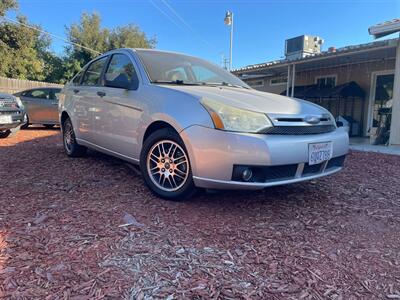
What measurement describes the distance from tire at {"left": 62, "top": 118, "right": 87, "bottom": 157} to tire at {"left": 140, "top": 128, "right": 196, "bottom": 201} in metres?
2.23

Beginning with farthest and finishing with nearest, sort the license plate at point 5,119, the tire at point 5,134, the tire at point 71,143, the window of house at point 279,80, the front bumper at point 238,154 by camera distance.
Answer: the window of house at point 279,80 → the tire at point 5,134 → the license plate at point 5,119 → the tire at point 71,143 → the front bumper at point 238,154

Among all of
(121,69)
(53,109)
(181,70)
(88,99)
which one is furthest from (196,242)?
(53,109)

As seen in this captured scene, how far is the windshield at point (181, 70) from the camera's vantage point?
362cm

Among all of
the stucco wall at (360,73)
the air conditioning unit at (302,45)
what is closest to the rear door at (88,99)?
the stucco wall at (360,73)

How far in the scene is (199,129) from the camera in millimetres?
2758

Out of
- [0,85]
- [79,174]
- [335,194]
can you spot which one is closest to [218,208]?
[335,194]

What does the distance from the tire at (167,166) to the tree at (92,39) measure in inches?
1157

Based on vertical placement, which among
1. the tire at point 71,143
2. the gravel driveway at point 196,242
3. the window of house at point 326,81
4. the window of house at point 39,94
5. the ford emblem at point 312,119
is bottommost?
the gravel driveway at point 196,242

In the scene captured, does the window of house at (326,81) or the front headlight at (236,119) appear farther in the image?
the window of house at (326,81)

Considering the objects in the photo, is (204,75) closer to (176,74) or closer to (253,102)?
(176,74)

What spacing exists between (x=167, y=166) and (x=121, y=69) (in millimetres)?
1522

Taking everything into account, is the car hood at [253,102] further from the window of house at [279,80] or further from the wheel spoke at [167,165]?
the window of house at [279,80]

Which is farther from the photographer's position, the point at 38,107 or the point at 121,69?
the point at 38,107

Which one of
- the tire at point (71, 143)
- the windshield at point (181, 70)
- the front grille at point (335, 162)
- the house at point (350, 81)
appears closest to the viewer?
the front grille at point (335, 162)
